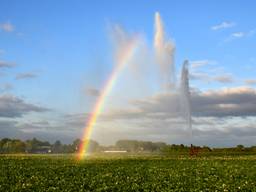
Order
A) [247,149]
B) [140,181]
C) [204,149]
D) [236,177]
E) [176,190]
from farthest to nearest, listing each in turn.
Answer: [204,149]
[247,149]
[236,177]
[140,181]
[176,190]

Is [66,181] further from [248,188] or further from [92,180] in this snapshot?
[248,188]

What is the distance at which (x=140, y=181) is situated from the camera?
36.8 m

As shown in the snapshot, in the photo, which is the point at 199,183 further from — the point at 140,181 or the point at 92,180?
the point at 92,180

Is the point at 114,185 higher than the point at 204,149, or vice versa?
the point at 204,149

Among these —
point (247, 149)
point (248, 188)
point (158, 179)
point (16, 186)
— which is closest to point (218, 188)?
point (248, 188)

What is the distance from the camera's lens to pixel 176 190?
31.3m

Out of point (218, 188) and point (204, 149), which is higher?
point (204, 149)

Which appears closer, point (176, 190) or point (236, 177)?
point (176, 190)

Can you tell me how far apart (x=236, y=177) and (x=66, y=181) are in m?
15.8

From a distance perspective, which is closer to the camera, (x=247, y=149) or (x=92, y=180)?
(x=92, y=180)

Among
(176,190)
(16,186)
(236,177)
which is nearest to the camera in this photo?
(176,190)

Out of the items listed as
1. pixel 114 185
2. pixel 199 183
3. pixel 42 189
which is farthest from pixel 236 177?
pixel 42 189

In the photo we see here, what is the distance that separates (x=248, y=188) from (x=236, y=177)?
849 cm

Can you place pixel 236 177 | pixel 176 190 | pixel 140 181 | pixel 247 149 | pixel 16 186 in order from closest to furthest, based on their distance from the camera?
pixel 176 190 < pixel 16 186 < pixel 140 181 < pixel 236 177 < pixel 247 149
